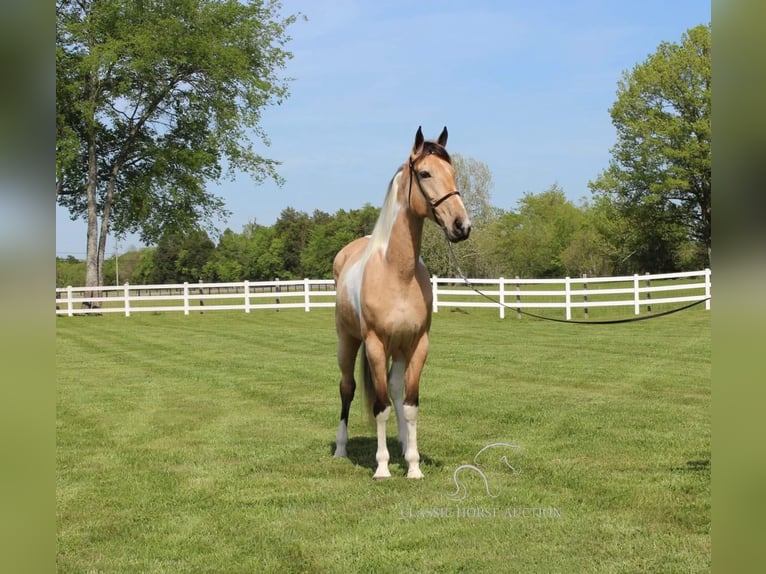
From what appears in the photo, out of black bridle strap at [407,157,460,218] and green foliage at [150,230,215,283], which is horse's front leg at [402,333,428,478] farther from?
green foliage at [150,230,215,283]

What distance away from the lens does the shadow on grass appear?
5.91 m

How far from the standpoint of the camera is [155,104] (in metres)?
27.2

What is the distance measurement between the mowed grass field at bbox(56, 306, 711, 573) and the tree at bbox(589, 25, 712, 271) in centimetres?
1911

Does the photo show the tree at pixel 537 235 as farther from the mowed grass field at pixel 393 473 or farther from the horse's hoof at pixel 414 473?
the horse's hoof at pixel 414 473

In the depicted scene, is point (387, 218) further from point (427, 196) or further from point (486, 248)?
point (486, 248)

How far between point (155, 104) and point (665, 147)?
20.2m

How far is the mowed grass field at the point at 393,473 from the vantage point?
392 cm

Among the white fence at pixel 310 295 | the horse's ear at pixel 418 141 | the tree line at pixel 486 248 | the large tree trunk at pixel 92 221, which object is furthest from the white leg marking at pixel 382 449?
the large tree trunk at pixel 92 221

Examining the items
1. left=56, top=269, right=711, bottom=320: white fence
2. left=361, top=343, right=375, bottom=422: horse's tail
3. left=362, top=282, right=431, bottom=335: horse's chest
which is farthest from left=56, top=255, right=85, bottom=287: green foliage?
left=362, top=282, right=431, bottom=335: horse's chest

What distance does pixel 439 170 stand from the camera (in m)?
5.02

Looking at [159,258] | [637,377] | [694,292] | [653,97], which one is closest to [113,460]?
[637,377]
